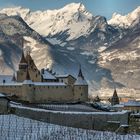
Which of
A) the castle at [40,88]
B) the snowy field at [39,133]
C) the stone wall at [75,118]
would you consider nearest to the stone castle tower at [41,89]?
the castle at [40,88]

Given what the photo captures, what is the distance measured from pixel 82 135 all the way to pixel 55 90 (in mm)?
54164

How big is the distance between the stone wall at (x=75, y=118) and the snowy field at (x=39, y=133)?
37.2 ft

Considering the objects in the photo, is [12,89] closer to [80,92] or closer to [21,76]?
[21,76]

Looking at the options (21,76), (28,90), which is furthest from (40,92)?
(21,76)

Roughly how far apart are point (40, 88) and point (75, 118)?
37.8 m

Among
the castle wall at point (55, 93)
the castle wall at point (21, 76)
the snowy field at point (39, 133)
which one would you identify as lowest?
the snowy field at point (39, 133)

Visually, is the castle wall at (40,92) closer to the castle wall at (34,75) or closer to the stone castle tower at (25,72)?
the stone castle tower at (25,72)

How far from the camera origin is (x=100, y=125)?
62250 millimetres

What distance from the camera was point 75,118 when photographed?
6238 centimetres

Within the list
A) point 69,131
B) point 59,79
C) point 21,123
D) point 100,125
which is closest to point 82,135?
point 69,131

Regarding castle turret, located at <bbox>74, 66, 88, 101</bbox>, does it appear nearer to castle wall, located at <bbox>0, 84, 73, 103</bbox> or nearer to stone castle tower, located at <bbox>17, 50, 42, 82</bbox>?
Answer: castle wall, located at <bbox>0, 84, 73, 103</bbox>

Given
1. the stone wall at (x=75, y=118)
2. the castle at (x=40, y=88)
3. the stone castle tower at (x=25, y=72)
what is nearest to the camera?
the stone wall at (x=75, y=118)

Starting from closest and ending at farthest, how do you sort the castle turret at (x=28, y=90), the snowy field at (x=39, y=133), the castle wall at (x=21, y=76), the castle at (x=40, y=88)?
the snowy field at (x=39, y=133)
the castle turret at (x=28, y=90)
the castle at (x=40, y=88)
the castle wall at (x=21, y=76)

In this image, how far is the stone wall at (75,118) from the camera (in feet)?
201
